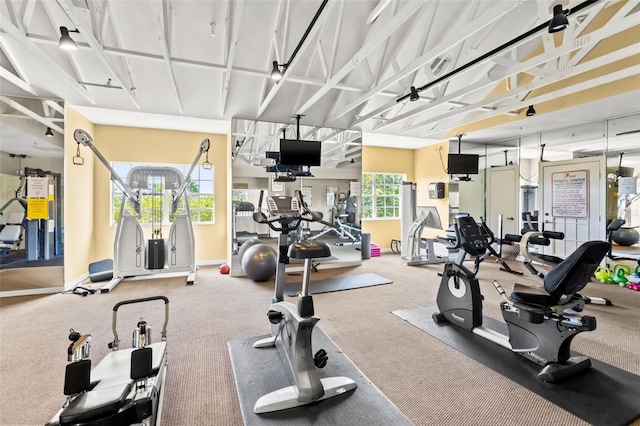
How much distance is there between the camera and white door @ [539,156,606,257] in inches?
226

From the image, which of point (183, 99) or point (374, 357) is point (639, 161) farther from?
point (183, 99)

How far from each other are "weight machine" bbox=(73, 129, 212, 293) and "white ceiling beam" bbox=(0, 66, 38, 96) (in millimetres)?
1673

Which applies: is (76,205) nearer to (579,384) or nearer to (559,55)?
(579,384)

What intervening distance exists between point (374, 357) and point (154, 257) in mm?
4075

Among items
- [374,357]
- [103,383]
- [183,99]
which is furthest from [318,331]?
[183,99]

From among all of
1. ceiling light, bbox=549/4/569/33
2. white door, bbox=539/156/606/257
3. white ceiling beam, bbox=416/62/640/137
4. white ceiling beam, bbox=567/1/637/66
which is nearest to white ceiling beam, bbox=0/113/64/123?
white ceiling beam, bbox=416/62/640/137

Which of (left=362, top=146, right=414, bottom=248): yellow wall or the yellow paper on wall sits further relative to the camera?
(left=362, top=146, right=414, bottom=248): yellow wall

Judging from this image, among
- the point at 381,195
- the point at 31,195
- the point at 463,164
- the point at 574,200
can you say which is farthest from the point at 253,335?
the point at 574,200

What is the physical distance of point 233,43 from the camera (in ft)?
11.2

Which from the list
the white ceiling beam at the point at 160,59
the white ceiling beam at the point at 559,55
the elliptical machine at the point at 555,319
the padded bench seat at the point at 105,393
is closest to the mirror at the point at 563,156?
the white ceiling beam at the point at 559,55

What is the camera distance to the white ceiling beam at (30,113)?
421cm

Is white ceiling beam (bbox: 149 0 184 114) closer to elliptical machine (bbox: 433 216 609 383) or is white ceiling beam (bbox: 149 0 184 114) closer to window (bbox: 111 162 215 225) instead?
window (bbox: 111 162 215 225)

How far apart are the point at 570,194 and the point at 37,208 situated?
9.89m

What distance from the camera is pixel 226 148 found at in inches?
268
